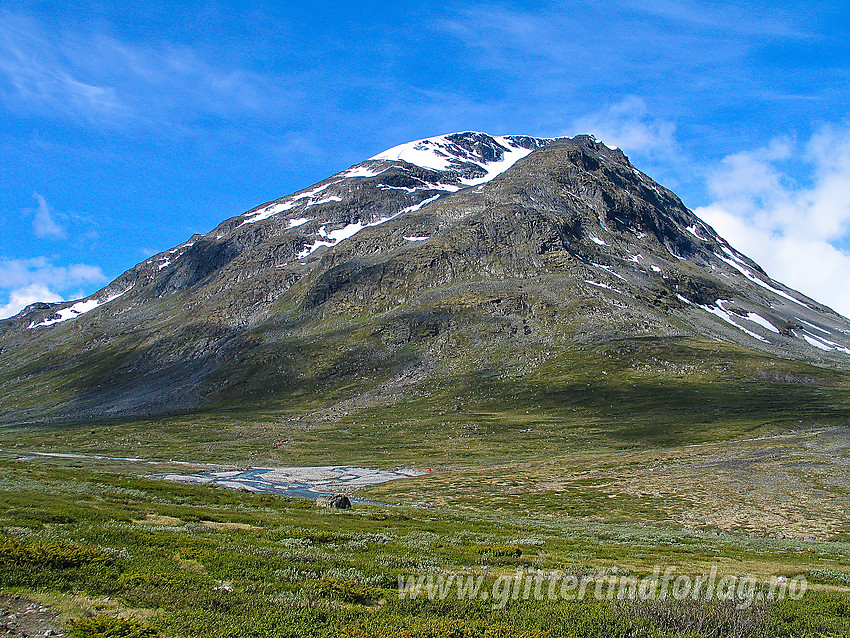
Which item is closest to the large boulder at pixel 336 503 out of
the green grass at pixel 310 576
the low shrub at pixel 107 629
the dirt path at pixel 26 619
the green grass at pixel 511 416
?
the green grass at pixel 310 576

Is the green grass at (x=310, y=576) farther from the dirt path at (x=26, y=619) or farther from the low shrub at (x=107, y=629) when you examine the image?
the dirt path at (x=26, y=619)

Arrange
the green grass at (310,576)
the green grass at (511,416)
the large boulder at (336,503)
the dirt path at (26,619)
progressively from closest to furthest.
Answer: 1. the dirt path at (26,619)
2. the green grass at (310,576)
3. the large boulder at (336,503)
4. the green grass at (511,416)

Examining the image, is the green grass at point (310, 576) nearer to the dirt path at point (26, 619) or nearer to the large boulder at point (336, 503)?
the dirt path at point (26, 619)

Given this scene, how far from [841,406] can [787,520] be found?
11614cm

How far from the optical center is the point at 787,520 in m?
49.2

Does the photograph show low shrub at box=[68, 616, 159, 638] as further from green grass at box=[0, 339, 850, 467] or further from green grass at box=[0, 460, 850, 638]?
green grass at box=[0, 339, 850, 467]

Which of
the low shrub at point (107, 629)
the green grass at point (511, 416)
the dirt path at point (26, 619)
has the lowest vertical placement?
the green grass at point (511, 416)

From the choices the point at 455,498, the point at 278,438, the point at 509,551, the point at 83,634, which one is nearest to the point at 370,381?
the point at 278,438

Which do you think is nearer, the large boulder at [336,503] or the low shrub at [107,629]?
the low shrub at [107,629]

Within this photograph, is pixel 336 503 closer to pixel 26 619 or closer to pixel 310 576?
pixel 310 576

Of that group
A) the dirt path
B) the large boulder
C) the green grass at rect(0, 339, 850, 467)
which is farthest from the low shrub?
the green grass at rect(0, 339, 850, 467)

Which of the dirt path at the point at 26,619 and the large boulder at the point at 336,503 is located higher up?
the dirt path at the point at 26,619

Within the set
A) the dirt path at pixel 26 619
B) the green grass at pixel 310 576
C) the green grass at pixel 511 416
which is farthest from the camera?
the green grass at pixel 511 416

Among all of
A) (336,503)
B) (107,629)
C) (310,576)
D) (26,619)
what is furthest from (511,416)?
(26,619)
